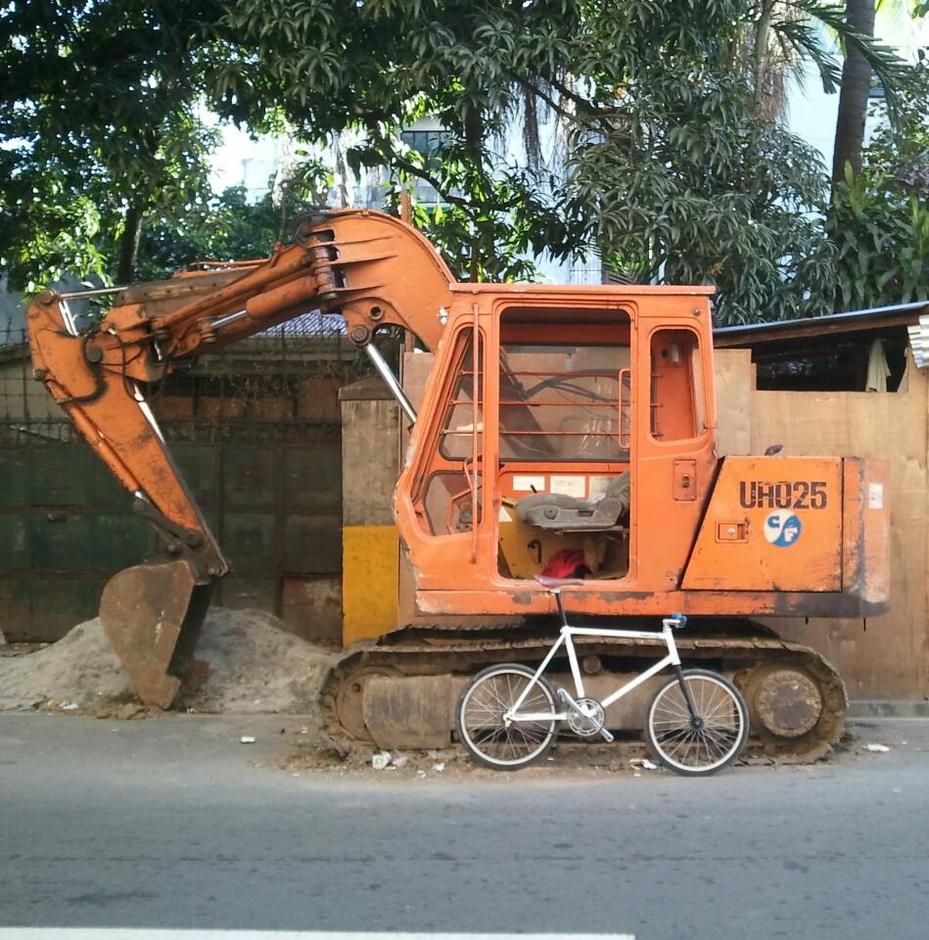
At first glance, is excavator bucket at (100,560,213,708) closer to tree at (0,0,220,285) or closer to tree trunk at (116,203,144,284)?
tree at (0,0,220,285)

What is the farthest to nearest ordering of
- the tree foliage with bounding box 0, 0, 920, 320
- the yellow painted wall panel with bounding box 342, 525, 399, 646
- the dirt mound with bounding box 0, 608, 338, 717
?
the tree foliage with bounding box 0, 0, 920, 320
the yellow painted wall panel with bounding box 342, 525, 399, 646
the dirt mound with bounding box 0, 608, 338, 717

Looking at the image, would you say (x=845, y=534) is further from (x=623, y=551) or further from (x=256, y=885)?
(x=256, y=885)

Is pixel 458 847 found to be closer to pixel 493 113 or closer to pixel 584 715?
pixel 584 715

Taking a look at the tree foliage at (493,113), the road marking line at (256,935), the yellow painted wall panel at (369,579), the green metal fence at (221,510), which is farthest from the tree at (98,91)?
the road marking line at (256,935)

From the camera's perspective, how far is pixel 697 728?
6766 mm

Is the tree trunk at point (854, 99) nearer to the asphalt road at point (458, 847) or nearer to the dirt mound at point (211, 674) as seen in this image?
the asphalt road at point (458, 847)

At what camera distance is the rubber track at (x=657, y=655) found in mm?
7008

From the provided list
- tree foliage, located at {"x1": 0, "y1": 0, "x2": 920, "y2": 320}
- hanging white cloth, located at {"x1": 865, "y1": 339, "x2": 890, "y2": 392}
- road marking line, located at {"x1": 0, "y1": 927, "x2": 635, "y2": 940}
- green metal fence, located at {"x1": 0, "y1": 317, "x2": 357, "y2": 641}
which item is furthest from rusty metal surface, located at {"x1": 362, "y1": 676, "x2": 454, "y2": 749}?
hanging white cloth, located at {"x1": 865, "y1": 339, "x2": 890, "y2": 392}

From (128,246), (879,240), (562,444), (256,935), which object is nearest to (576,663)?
(562,444)

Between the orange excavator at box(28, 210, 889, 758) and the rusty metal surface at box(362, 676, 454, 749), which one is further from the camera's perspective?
the rusty metal surface at box(362, 676, 454, 749)

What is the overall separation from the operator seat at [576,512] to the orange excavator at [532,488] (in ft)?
0.05

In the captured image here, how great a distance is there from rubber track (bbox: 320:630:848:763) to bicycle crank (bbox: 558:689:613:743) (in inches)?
14.2

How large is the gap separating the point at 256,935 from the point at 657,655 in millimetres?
3357

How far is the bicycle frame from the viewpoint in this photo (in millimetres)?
6781
